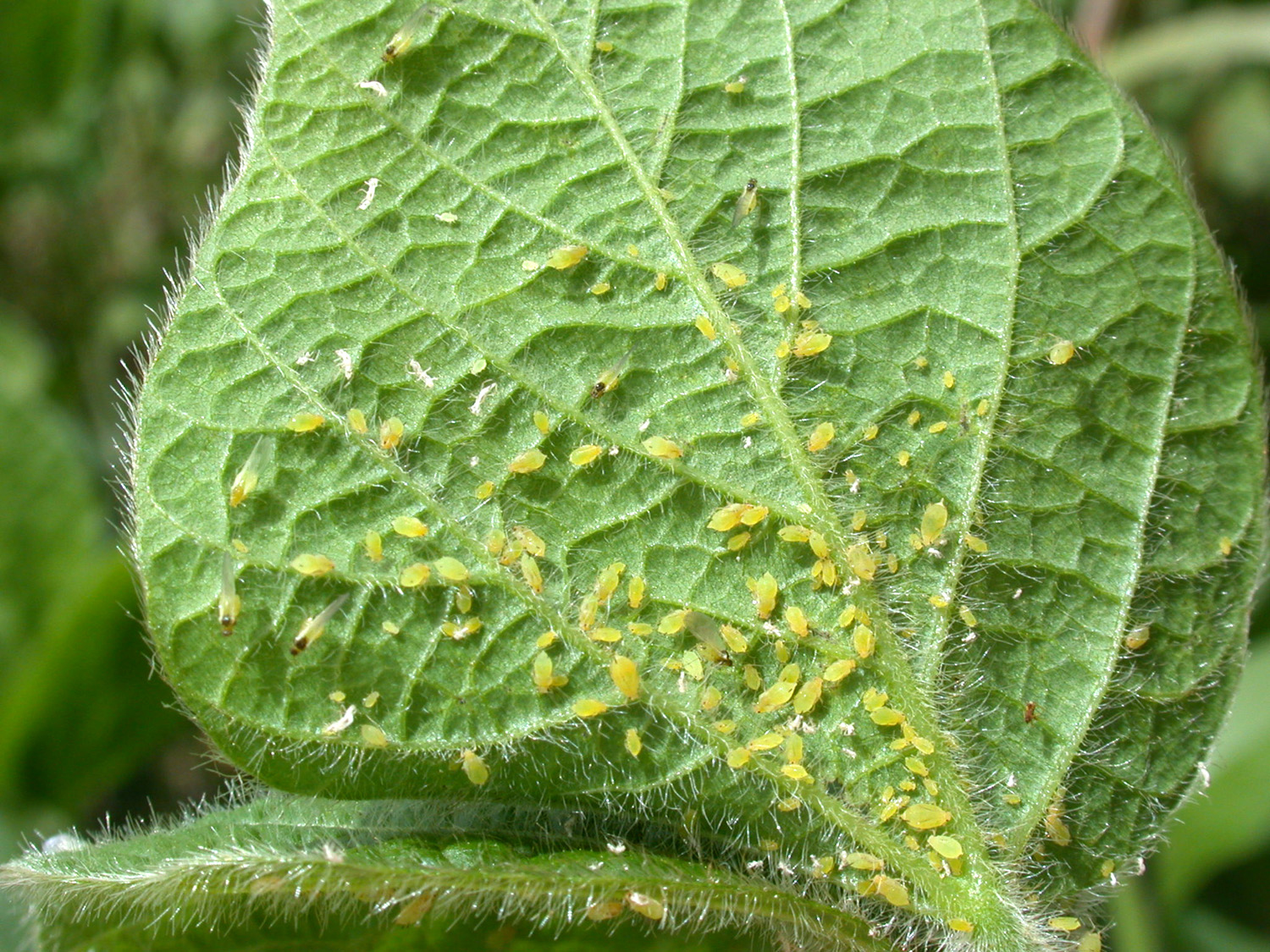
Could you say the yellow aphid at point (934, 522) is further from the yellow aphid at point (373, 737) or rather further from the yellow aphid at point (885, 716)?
the yellow aphid at point (373, 737)

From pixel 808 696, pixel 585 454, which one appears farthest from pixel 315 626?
pixel 808 696

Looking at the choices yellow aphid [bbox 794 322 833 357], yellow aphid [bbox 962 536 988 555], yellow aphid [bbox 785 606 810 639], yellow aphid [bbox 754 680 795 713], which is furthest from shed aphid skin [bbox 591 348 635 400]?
yellow aphid [bbox 962 536 988 555]

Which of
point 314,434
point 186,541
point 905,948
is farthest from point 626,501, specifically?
point 905,948

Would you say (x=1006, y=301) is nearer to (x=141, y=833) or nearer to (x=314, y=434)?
(x=314, y=434)

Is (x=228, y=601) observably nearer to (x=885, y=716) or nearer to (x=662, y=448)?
(x=662, y=448)

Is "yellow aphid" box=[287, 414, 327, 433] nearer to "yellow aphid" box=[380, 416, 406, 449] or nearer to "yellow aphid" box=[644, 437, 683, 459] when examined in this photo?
"yellow aphid" box=[380, 416, 406, 449]

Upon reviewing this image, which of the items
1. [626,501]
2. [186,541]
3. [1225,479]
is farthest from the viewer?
[1225,479]

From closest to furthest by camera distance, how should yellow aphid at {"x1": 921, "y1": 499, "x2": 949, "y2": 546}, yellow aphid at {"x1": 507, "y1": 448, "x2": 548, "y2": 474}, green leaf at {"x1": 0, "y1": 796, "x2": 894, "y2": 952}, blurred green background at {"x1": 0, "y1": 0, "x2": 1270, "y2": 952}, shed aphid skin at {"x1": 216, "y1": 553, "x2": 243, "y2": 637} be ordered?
green leaf at {"x1": 0, "y1": 796, "x2": 894, "y2": 952} < shed aphid skin at {"x1": 216, "y1": 553, "x2": 243, "y2": 637} < yellow aphid at {"x1": 507, "y1": 448, "x2": 548, "y2": 474} < yellow aphid at {"x1": 921, "y1": 499, "x2": 949, "y2": 546} < blurred green background at {"x1": 0, "y1": 0, "x2": 1270, "y2": 952}
